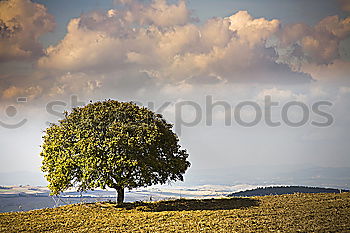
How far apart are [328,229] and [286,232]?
6.45ft

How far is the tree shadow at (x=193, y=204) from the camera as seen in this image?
25125 mm

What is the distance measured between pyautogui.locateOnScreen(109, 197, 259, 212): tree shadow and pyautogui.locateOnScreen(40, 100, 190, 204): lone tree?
1497 mm

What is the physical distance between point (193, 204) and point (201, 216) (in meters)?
4.41

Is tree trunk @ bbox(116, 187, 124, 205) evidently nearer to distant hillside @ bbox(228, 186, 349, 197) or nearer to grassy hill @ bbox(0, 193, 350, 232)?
grassy hill @ bbox(0, 193, 350, 232)

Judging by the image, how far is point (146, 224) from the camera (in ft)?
67.4

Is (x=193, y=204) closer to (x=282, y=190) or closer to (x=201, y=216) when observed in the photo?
(x=201, y=216)

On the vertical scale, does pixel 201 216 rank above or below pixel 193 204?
below

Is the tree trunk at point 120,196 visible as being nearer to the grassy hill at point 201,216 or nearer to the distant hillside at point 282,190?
the grassy hill at point 201,216

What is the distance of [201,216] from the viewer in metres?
22.2

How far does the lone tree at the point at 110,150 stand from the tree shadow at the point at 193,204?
1497 mm

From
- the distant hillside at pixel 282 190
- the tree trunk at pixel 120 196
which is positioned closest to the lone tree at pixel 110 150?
the tree trunk at pixel 120 196

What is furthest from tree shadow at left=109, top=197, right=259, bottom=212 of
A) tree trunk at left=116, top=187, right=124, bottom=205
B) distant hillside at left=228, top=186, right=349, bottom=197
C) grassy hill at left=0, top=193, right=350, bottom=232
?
distant hillside at left=228, top=186, right=349, bottom=197

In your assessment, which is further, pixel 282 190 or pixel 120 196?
pixel 282 190

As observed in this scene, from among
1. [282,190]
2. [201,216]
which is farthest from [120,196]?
[282,190]
